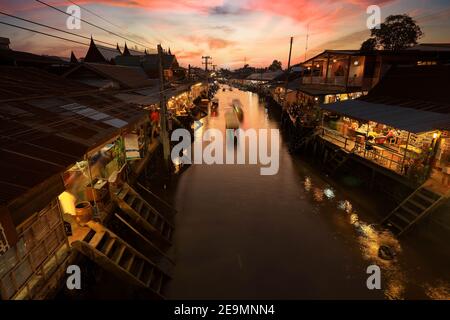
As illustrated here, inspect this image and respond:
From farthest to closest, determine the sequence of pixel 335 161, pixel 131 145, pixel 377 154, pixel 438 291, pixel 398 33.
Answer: pixel 398 33 → pixel 335 161 → pixel 377 154 → pixel 131 145 → pixel 438 291

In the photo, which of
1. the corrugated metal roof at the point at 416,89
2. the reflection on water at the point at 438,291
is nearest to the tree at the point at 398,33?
the corrugated metal roof at the point at 416,89

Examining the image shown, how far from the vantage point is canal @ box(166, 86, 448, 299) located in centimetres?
1003

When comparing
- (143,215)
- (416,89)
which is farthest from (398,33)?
(143,215)

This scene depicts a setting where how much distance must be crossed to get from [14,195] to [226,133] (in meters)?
30.9

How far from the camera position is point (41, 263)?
718 cm

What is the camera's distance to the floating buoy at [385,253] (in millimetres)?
11398

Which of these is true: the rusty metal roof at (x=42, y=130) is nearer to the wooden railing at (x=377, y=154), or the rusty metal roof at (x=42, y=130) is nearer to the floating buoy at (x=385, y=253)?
the floating buoy at (x=385, y=253)

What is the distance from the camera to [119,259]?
9070mm

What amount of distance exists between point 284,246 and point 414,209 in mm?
6896

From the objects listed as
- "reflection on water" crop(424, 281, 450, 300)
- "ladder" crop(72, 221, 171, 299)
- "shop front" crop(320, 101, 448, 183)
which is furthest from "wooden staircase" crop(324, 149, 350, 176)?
"ladder" crop(72, 221, 171, 299)

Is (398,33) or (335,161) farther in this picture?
(398,33)

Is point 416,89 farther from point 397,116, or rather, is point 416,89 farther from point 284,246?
point 284,246

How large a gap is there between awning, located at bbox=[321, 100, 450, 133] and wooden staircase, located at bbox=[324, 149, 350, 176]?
3.00 meters
